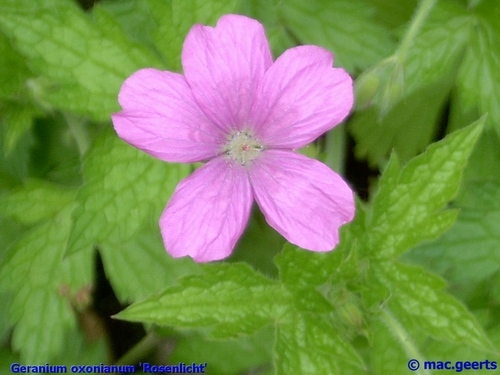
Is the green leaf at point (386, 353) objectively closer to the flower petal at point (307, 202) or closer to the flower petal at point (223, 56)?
the flower petal at point (307, 202)

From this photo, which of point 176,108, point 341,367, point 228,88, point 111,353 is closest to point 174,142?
point 176,108

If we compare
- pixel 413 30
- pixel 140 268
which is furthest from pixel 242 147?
pixel 140 268

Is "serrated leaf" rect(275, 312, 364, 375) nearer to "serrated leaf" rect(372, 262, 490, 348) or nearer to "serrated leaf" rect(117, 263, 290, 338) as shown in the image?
"serrated leaf" rect(117, 263, 290, 338)

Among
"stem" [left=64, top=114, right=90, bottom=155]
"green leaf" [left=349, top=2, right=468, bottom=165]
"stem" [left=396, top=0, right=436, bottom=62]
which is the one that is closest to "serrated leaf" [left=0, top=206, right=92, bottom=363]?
"stem" [left=64, top=114, right=90, bottom=155]

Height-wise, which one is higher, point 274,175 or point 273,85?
point 273,85

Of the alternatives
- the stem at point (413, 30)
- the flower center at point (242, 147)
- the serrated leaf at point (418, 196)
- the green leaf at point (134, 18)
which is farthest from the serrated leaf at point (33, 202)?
the stem at point (413, 30)

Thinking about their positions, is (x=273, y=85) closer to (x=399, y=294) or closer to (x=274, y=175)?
(x=274, y=175)
